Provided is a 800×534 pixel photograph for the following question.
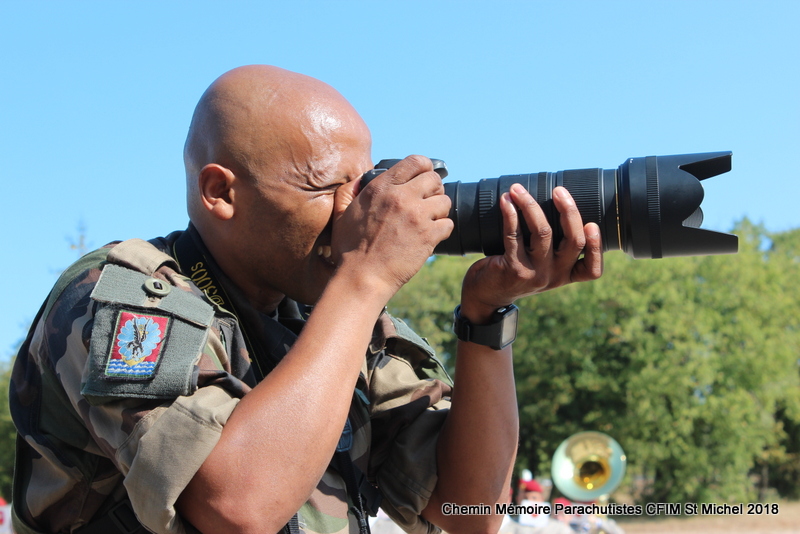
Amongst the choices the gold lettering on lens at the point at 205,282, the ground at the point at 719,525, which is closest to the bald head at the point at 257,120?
the gold lettering on lens at the point at 205,282

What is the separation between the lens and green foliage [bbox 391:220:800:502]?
25984mm

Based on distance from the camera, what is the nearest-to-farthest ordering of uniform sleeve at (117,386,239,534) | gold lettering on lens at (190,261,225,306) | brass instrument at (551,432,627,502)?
A: 1. uniform sleeve at (117,386,239,534)
2. gold lettering on lens at (190,261,225,306)
3. brass instrument at (551,432,627,502)

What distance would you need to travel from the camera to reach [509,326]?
241cm

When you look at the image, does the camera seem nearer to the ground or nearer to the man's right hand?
the man's right hand

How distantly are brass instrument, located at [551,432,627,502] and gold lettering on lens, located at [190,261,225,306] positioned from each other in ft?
31.8

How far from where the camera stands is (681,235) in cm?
217

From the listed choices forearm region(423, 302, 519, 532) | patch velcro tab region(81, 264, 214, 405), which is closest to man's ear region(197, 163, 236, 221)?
patch velcro tab region(81, 264, 214, 405)

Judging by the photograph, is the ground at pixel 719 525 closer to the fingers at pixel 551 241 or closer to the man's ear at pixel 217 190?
the fingers at pixel 551 241

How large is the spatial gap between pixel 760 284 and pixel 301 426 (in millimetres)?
30179

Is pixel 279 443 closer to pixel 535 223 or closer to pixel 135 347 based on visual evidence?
pixel 135 347

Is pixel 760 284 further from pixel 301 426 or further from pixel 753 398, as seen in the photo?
pixel 301 426

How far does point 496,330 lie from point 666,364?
2523 cm

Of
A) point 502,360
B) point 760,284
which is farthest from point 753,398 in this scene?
point 502,360

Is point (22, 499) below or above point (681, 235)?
below
